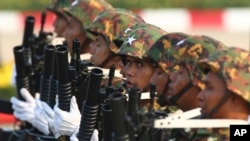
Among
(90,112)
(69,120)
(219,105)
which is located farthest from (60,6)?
(219,105)

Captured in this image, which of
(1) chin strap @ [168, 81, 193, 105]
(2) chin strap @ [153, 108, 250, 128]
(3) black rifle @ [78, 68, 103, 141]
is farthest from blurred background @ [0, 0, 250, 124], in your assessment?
(2) chin strap @ [153, 108, 250, 128]

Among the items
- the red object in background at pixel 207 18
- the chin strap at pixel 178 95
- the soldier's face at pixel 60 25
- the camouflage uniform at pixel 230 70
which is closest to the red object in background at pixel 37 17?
the red object in background at pixel 207 18

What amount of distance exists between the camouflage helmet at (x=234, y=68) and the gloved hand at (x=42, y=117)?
3679 millimetres

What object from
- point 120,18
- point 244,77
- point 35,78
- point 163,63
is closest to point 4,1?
point 35,78

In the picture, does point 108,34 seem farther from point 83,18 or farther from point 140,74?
point 140,74

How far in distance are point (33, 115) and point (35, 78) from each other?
2.27ft

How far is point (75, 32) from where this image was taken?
1455cm

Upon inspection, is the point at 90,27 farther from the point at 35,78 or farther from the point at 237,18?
the point at 237,18

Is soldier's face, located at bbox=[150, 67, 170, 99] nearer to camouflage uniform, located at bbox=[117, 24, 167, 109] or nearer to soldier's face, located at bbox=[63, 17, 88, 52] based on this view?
camouflage uniform, located at bbox=[117, 24, 167, 109]

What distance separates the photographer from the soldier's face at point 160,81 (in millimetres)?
11078

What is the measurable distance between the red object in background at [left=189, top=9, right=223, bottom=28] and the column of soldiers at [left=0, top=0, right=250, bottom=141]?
928 cm

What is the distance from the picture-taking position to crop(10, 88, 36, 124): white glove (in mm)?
14422

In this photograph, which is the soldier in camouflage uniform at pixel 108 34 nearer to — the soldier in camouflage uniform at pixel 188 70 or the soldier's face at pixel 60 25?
the soldier's face at pixel 60 25

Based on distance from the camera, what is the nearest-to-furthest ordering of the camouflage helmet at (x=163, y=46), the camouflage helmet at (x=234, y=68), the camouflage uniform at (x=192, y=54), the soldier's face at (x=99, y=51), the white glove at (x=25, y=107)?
the camouflage helmet at (x=234, y=68) → the camouflage uniform at (x=192, y=54) → the camouflage helmet at (x=163, y=46) → the soldier's face at (x=99, y=51) → the white glove at (x=25, y=107)
